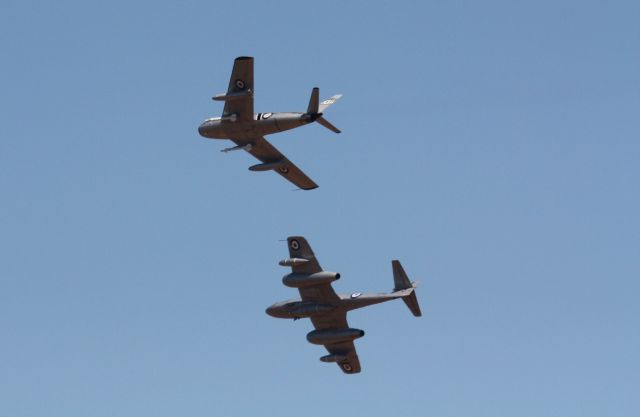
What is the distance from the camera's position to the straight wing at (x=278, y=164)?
377 feet

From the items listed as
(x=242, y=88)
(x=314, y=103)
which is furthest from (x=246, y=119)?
(x=314, y=103)

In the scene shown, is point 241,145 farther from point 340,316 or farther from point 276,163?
point 340,316

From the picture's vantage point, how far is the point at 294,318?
115875 millimetres

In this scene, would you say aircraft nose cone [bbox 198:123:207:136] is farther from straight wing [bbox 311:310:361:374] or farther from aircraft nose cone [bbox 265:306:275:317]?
straight wing [bbox 311:310:361:374]

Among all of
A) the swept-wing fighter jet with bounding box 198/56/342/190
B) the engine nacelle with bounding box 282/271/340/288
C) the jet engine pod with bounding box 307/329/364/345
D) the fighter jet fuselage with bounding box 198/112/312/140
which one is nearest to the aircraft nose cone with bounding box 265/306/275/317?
the engine nacelle with bounding box 282/271/340/288

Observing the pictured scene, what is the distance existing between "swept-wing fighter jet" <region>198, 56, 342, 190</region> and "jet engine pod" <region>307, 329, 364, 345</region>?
1526 centimetres

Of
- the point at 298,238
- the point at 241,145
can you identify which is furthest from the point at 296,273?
the point at 241,145

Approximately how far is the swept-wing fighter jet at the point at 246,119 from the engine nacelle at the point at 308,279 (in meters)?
10.2

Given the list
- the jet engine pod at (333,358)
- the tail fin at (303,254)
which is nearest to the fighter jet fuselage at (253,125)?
the tail fin at (303,254)

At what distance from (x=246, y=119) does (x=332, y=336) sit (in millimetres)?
19343

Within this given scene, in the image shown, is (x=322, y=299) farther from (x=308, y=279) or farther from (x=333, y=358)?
(x=333, y=358)

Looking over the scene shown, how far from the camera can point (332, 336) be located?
118 meters

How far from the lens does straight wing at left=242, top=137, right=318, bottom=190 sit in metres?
115

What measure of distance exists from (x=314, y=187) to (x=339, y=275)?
11.1 meters
